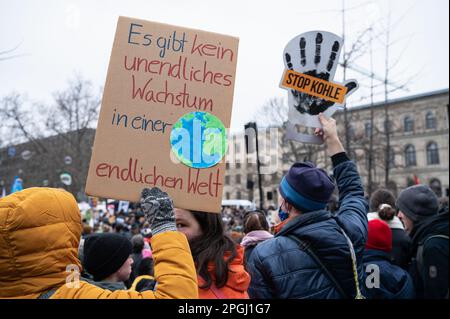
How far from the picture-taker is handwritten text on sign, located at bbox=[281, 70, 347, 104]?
245 centimetres

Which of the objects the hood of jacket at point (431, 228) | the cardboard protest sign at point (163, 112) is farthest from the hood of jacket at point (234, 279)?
A: the hood of jacket at point (431, 228)

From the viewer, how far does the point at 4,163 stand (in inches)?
1526

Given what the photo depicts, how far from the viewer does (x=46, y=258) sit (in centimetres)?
145

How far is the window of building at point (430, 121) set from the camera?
45219mm

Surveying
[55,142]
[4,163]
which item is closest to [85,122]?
[55,142]

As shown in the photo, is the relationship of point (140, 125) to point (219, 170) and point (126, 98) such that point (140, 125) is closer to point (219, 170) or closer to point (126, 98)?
point (126, 98)

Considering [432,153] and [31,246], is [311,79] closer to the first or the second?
[31,246]

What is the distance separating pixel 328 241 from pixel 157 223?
34.6 inches

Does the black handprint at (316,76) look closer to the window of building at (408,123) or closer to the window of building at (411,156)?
the window of building at (408,123)

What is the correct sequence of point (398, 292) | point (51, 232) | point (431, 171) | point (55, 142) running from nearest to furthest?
1. point (51, 232)
2. point (398, 292)
3. point (55, 142)
4. point (431, 171)

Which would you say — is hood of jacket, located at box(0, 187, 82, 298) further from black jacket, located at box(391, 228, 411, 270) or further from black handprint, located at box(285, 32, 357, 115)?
black jacket, located at box(391, 228, 411, 270)

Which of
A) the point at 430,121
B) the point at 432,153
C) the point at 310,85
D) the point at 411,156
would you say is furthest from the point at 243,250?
the point at 411,156

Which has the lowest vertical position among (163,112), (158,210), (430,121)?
(158,210)

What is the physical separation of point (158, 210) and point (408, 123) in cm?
5098
